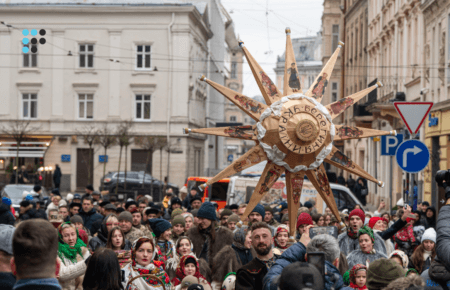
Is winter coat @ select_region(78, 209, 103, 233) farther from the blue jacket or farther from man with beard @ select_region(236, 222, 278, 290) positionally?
the blue jacket

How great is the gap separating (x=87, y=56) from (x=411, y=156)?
34787mm

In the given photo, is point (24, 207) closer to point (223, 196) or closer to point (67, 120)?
point (223, 196)

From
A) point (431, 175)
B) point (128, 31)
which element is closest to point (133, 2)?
point (128, 31)

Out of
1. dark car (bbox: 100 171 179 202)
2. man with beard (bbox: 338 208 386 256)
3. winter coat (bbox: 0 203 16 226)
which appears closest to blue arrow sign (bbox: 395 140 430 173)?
man with beard (bbox: 338 208 386 256)

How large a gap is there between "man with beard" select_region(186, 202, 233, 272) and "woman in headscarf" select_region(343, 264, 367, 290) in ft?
9.89

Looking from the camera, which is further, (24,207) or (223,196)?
(223,196)

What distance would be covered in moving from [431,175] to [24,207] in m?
12.4

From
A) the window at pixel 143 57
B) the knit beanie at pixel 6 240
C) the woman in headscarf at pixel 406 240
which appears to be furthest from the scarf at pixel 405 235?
the window at pixel 143 57

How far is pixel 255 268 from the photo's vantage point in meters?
Answer: 5.55

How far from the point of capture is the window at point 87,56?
4200 centimetres

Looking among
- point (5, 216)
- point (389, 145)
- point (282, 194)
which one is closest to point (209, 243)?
point (5, 216)

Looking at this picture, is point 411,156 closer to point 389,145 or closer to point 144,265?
point 389,145

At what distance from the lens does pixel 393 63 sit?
28.3m

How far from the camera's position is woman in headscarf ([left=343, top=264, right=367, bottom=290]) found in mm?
5863
